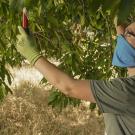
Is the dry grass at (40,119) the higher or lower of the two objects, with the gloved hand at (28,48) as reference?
higher

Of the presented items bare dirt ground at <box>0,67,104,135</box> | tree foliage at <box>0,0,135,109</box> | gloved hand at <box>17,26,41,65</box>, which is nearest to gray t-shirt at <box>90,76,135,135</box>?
gloved hand at <box>17,26,41,65</box>

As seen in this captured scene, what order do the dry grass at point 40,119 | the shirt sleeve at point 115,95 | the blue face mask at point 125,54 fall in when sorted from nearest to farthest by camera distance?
the shirt sleeve at point 115,95
the blue face mask at point 125,54
the dry grass at point 40,119

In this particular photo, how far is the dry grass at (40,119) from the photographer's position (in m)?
6.24

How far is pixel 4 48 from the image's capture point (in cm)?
271

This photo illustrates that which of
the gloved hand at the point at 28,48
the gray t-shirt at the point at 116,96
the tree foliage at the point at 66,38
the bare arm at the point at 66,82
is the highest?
the tree foliage at the point at 66,38

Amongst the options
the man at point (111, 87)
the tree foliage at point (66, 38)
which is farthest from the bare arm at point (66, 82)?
the tree foliage at point (66, 38)

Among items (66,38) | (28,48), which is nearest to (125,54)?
(28,48)

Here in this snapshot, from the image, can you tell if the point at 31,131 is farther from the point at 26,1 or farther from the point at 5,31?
the point at 26,1

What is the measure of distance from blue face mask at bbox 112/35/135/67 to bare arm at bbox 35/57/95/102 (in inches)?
8.3

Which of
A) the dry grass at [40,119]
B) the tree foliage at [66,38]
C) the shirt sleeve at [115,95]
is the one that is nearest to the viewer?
the shirt sleeve at [115,95]

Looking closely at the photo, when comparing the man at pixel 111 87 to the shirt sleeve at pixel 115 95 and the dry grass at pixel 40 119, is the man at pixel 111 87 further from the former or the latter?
the dry grass at pixel 40 119

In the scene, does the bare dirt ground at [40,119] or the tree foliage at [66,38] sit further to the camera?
the bare dirt ground at [40,119]

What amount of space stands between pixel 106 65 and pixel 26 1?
1.77 meters

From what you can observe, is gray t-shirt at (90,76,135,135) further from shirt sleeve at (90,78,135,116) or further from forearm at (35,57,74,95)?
forearm at (35,57,74,95)
